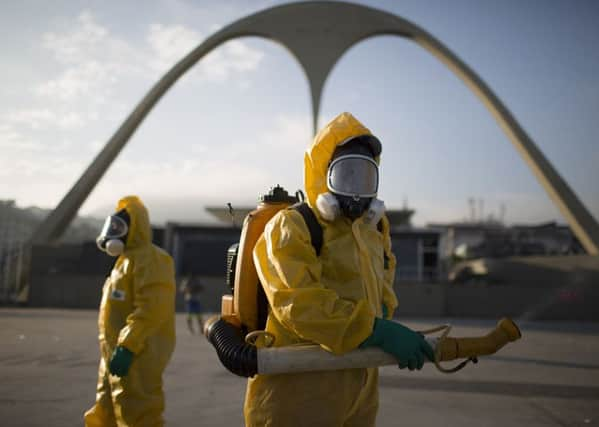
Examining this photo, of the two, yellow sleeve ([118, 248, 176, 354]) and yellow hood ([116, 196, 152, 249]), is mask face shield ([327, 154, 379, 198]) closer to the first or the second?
yellow sleeve ([118, 248, 176, 354])

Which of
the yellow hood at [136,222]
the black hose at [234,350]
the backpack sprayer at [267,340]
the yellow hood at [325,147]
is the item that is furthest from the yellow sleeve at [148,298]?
the yellow hood at [325,147]

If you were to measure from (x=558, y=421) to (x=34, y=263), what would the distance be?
21900 millimetres

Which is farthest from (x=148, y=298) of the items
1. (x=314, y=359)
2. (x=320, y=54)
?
(x=320, y=54)

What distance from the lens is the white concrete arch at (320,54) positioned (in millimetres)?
27344

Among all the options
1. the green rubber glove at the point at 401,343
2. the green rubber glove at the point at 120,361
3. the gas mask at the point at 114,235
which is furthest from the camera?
the gas mask at the point at 114,235

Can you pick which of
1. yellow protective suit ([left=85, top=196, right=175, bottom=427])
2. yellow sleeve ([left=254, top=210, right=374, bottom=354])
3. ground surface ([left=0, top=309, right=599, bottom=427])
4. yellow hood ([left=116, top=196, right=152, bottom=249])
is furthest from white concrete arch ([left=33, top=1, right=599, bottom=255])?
yellow sleeve ([left=254, top=210, right=374, bottom=354])

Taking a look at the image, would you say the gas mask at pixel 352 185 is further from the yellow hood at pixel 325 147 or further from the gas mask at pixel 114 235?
the gas mask at pixel 114 235

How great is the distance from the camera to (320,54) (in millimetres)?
30469

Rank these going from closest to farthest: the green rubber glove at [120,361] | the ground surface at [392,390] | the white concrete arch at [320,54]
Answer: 1. the green rubber glove at [120,361]
2. the ground surface at [392,390]
3. the white concrete arch at [320,54]

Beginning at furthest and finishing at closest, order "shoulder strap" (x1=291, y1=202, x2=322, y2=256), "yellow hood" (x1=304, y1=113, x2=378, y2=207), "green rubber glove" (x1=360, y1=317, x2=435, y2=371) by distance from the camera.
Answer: "yellow hood" (x1=304, y1=113, x2=378, y2=207), "shoulder strap" (x1=291, y1=202, x2=322, y2=256), "green rubber glove" (x1=360, y1=317, x2=435, y2=371)

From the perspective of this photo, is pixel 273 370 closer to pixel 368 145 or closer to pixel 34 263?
pixel 368 145

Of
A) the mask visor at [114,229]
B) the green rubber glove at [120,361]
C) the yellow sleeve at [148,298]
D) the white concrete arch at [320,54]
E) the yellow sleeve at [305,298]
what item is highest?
the white concrete arch at [320,54]

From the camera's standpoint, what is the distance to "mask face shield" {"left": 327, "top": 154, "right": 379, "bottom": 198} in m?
1.80

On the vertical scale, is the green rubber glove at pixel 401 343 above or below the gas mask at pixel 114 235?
below
